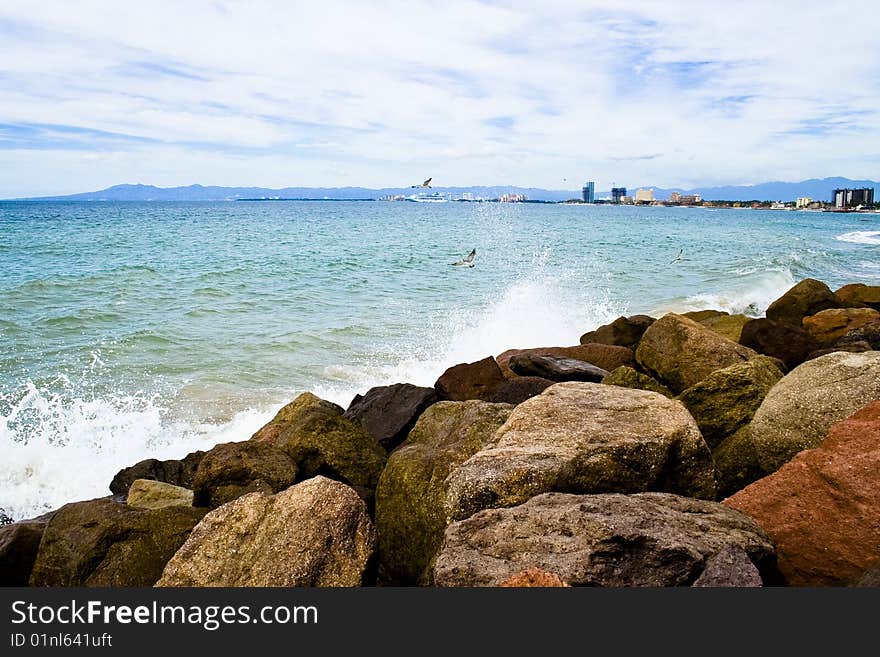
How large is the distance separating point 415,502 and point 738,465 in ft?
8.44

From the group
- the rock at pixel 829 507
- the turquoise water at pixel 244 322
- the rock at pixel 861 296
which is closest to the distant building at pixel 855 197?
the turquoise water at pixel 244 322

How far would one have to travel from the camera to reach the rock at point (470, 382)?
8125 mm

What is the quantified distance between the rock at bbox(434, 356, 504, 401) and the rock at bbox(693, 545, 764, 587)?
4.68m

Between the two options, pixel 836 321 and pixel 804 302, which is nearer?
pixel 836 321

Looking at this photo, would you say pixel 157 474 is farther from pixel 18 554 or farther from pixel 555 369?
pixel 555 369

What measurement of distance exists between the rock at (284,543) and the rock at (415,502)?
1.12 feet

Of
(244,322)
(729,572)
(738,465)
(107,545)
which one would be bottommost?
(244,322)

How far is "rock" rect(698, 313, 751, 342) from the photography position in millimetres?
11336

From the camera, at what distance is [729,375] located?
605cm

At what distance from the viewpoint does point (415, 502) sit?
4.59 meters

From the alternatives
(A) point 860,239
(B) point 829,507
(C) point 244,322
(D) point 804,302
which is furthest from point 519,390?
(A) point 860,239

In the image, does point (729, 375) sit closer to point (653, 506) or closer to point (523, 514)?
point (653, 506)

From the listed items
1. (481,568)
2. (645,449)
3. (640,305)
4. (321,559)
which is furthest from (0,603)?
(640,305)

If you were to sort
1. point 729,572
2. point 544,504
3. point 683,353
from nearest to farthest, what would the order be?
1. point 729,572
2. point 544,504
3. point 683,353
